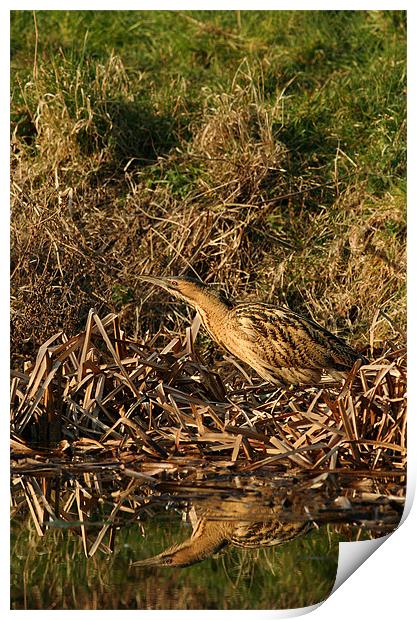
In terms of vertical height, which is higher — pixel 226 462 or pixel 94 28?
pixel 94 28

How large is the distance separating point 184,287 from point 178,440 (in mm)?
835

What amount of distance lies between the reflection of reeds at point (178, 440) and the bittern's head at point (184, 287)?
0.28 m

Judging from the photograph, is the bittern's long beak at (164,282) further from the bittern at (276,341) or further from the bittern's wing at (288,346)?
the bittern's wing at (288,346)

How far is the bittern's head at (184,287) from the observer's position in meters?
3.58

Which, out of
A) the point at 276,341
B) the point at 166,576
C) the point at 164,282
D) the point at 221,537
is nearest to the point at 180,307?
the point at 164,282

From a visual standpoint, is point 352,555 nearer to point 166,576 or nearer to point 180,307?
point 166,576

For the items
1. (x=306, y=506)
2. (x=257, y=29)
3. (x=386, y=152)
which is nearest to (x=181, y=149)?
(x=257, y=29)

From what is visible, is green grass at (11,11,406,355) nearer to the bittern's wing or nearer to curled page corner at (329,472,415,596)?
the bittern's wing

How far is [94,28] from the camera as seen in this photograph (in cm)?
378

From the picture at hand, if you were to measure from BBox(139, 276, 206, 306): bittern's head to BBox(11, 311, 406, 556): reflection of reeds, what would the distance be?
28 centimetres

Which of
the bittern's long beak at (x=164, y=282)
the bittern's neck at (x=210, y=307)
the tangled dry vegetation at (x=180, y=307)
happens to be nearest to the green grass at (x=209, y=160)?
the tangled dry vegetation at (x=180, y=307)
